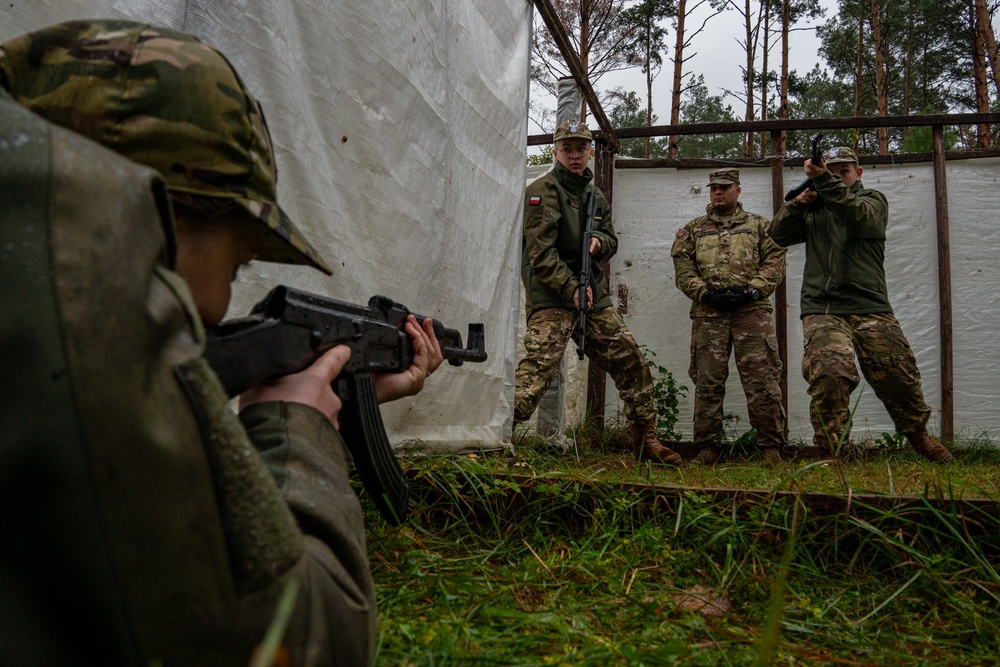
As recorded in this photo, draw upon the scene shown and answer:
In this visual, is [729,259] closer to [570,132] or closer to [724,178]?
[724,178]

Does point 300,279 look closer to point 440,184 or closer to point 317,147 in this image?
point 317,147

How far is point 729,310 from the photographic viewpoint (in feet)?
18.2

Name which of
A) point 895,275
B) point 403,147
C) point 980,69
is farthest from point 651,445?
point 980,69

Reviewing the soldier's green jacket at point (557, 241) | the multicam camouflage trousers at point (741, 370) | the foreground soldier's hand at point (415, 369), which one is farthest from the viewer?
the multicam camouflage trousers at point (741, 370)

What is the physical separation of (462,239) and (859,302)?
9.87ft

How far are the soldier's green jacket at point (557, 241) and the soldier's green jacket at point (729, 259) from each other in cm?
93

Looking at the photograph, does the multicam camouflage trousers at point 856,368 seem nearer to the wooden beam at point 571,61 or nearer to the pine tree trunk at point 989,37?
the wooden beam at point 571,61

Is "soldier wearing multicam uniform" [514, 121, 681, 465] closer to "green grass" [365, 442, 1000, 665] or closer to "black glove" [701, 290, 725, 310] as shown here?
"black glove" [701, 290, 725, 310]

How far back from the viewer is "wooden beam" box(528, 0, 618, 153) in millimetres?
4395

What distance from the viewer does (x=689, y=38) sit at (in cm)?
1332

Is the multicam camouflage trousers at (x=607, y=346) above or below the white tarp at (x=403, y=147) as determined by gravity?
below

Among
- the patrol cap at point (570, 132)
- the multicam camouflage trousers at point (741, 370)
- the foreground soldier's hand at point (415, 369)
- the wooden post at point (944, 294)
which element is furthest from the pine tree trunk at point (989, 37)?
the foreground soldier's hand at point (415, 369)

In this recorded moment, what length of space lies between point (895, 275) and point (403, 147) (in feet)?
17.2

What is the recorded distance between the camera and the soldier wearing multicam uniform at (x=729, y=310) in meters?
5.42
